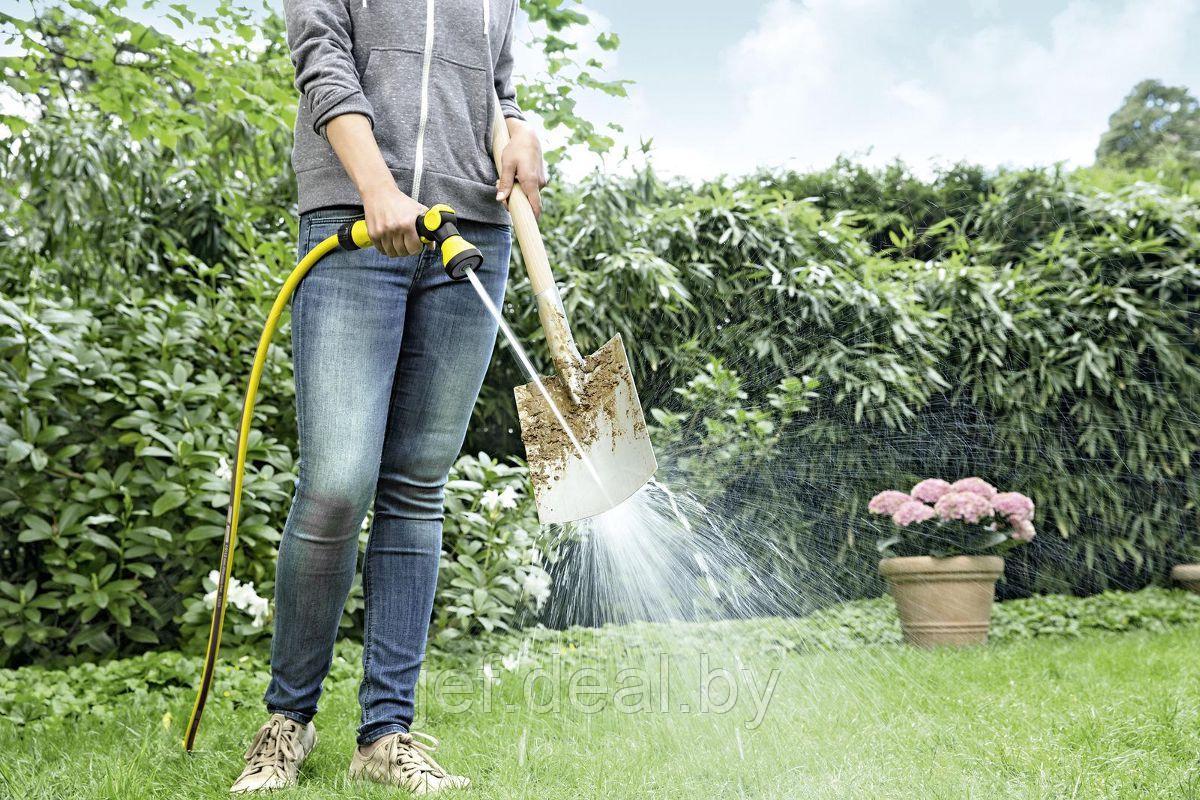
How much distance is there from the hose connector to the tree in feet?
56.5

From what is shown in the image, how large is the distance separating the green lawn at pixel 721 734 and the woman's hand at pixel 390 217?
2.60ft

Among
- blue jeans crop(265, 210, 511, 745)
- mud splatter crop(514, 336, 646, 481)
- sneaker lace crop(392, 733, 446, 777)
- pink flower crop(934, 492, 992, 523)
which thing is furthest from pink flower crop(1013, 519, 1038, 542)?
sneaker lace crop(392, 733, 446, 777)

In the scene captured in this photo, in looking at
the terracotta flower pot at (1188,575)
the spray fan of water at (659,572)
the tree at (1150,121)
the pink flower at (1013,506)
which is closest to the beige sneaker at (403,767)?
the spray fan of water at (659,572)

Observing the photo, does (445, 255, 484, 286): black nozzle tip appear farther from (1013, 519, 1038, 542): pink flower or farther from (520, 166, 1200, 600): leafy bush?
(1013, 519, 1038, 542): pink flower

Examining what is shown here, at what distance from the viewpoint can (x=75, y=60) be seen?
11.1 feet

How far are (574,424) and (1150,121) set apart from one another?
19.1 m

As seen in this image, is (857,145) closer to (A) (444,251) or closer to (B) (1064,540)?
(B) (1064,540)

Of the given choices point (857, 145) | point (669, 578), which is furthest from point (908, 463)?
point (857, 145)

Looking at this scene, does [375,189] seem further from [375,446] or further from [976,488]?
[976,488]

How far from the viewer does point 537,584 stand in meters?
2.94

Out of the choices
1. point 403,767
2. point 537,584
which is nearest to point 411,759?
point 403,767

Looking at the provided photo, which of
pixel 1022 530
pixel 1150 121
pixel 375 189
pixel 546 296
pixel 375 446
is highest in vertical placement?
pixel 1150 121

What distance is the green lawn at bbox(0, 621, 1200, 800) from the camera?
1.43 m

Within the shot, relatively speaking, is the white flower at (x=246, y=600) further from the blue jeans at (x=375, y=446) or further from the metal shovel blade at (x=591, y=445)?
the metal shovel blade at (x=591, y=445)
